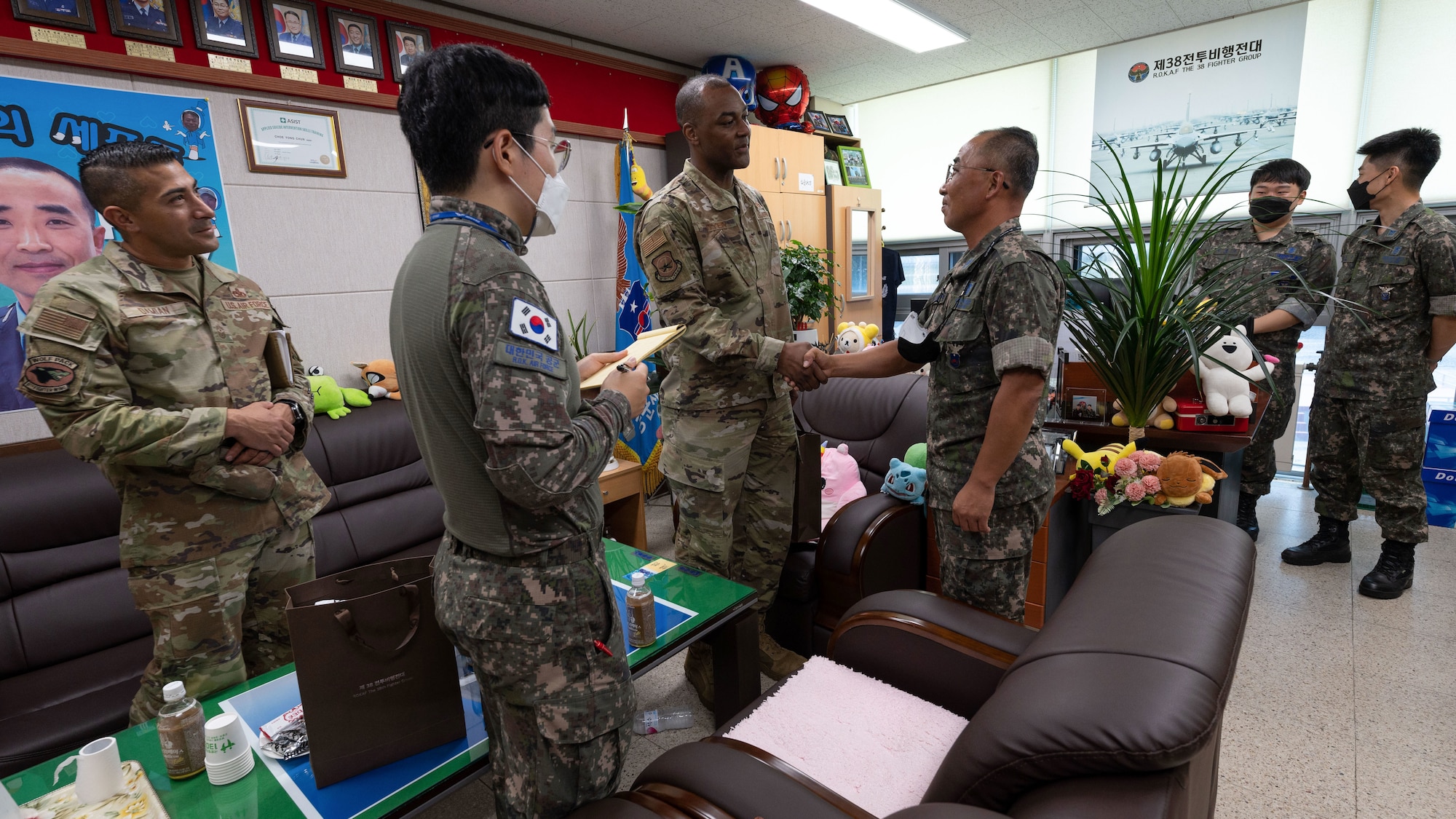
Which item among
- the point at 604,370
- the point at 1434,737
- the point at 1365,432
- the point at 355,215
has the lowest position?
the point at 1434,737

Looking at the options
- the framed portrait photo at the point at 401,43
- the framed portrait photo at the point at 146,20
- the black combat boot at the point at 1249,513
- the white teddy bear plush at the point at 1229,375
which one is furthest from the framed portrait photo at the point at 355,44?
the black combat boot at the point at 1249,513

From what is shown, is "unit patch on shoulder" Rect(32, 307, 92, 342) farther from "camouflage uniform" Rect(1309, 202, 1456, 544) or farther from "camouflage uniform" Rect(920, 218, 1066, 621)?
"camouflage uniform" Rect(1309, 202, 1456, 544)

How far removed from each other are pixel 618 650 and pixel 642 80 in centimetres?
428

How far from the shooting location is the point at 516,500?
3.08 feet

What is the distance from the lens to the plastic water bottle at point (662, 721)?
2.12 metres

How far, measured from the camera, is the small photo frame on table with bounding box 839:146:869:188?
5.53 metres

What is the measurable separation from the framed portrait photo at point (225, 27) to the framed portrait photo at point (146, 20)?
0.23 ft

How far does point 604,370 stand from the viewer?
4.13 feet

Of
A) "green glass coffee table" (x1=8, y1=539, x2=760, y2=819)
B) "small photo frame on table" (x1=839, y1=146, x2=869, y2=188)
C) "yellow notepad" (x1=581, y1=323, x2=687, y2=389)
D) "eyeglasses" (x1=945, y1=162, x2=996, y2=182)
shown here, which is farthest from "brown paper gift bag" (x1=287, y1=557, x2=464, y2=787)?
"small photo frame on table" (x1=839, y1=146, x2=869, y2=188)

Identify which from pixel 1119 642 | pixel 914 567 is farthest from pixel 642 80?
pixel 1119 642

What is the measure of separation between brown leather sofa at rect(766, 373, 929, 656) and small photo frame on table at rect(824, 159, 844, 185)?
3.10 m

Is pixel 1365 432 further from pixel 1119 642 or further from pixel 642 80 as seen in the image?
pixel 642 80

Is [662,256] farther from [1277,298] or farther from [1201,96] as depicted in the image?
[1201,96]

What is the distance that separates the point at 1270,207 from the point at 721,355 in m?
2.82
